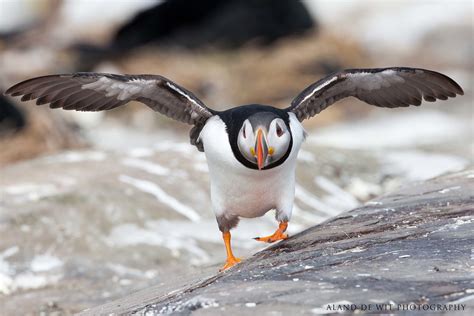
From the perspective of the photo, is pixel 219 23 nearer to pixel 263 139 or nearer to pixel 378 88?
pixel 378 88

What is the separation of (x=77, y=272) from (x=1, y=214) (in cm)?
118

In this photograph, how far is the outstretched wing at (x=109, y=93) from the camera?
6098 millimetres

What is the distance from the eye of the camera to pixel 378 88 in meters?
6.88

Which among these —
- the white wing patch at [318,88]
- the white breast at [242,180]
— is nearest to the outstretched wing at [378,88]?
the white wing patch at [318,88]

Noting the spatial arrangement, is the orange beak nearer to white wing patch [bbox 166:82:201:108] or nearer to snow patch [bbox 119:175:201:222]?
white wing patch [bbox 166:82:201:108]

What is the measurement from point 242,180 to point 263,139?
1.51ft

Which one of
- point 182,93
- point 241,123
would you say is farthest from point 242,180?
point 182,93

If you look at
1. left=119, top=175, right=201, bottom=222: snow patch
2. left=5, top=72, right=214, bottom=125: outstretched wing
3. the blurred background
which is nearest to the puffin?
left=5, top=72, right=214, bottom=125: outstretched wing

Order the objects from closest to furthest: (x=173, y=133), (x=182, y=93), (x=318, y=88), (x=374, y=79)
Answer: (x=182, y=93), (x=318, y=88), (x=374, y=79), (x=173, y=133)

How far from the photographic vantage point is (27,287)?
7953mm

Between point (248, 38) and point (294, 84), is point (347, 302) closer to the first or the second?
point (294, 84)

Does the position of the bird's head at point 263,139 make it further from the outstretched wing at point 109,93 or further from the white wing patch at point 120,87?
the white wing patch at point 120,87

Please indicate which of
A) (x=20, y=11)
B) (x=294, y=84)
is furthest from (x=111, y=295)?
(x=20, y=11)

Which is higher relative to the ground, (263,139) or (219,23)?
(219,23)
